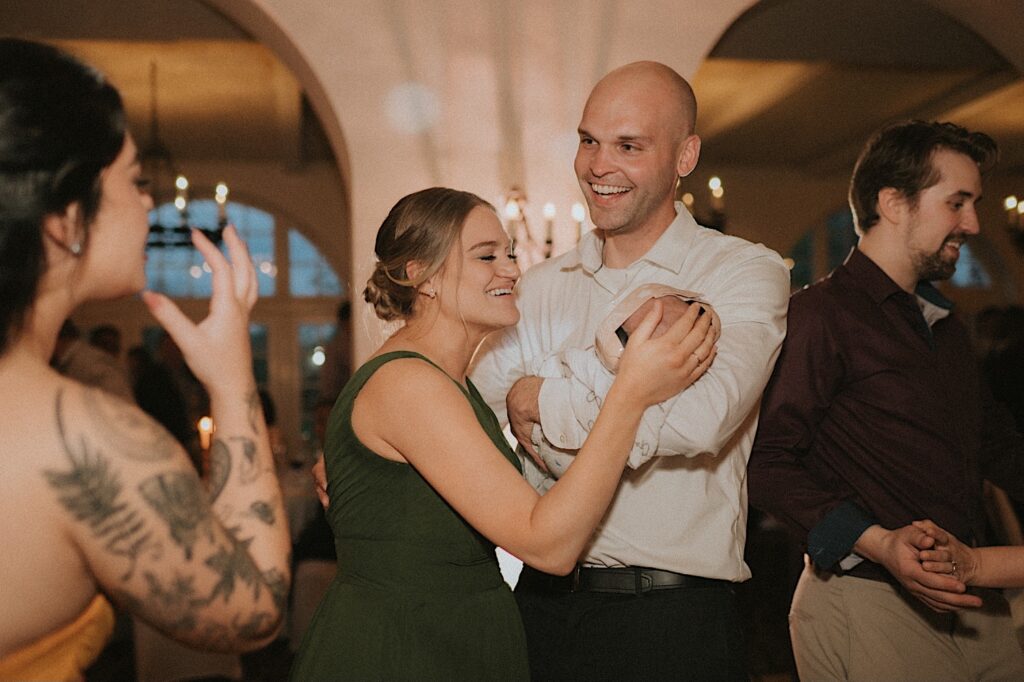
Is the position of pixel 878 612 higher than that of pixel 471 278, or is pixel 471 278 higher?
pixel 471 278

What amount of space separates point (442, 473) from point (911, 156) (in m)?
1.41

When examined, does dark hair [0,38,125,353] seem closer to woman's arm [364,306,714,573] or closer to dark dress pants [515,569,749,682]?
woman's arm [364,306,714,573]

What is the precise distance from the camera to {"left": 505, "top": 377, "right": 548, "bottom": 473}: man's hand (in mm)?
1779

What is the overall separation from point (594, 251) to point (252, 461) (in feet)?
3.49


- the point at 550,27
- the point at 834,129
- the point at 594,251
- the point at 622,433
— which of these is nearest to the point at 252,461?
the point at 622,433

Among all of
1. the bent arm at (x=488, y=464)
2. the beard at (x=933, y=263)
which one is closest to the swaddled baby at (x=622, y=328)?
the bent arm at (x=488, y=464)

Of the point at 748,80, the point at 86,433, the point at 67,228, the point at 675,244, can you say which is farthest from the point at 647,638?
the point at 748,80

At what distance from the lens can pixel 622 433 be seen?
149 centimetres

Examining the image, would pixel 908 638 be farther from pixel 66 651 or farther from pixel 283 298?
pixel 283 298

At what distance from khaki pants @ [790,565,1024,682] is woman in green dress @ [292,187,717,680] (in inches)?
A: 30.6

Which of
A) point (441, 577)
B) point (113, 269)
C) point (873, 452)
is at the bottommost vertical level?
point (441, 577)

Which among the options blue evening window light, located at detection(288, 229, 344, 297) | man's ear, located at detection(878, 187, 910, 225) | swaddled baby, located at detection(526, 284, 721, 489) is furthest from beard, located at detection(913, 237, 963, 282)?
blue evening window light, located at detection(288, 229, 344, 297)

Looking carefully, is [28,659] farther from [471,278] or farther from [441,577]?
[471,278]

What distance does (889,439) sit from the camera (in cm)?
211
